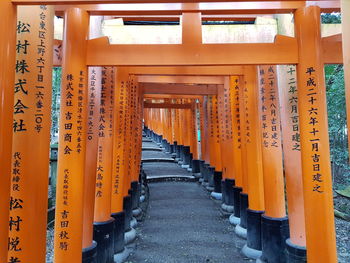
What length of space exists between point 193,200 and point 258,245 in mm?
4017

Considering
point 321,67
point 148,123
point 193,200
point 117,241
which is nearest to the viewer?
point 321,67

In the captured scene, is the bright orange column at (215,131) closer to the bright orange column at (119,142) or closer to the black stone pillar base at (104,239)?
the bright orange column at (119,142)

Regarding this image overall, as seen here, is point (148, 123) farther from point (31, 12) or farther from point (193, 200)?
point (31, 12)

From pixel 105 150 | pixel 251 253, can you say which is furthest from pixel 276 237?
pixel 105 150

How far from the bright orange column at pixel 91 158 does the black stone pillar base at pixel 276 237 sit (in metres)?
2.66

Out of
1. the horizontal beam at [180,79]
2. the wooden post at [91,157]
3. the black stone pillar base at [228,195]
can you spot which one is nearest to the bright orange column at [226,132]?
the black stone pillar base at [228,195]

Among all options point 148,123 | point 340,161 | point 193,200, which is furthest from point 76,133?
point 148,123

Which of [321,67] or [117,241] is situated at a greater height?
[321,67]

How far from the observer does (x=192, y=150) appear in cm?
1371

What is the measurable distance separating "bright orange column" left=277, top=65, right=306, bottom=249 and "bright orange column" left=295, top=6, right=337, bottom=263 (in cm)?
60

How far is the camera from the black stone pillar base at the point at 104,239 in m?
4.15

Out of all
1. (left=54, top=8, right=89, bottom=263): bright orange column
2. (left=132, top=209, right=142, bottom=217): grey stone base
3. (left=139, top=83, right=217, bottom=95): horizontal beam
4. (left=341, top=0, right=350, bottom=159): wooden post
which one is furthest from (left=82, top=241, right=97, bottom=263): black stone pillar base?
(left=139, top=83, right=217, bottom=95): horizontal beam

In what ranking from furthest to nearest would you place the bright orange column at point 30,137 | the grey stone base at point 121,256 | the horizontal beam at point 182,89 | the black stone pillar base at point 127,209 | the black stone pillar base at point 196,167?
the black stone pillar base at point 196,167 → the horizontal beam at point 182,89 → the black stone pillar base at point 127,209 → the grey stone base at point 121,256 → the bright orange column at point 30,137

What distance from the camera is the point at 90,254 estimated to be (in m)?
3.68
